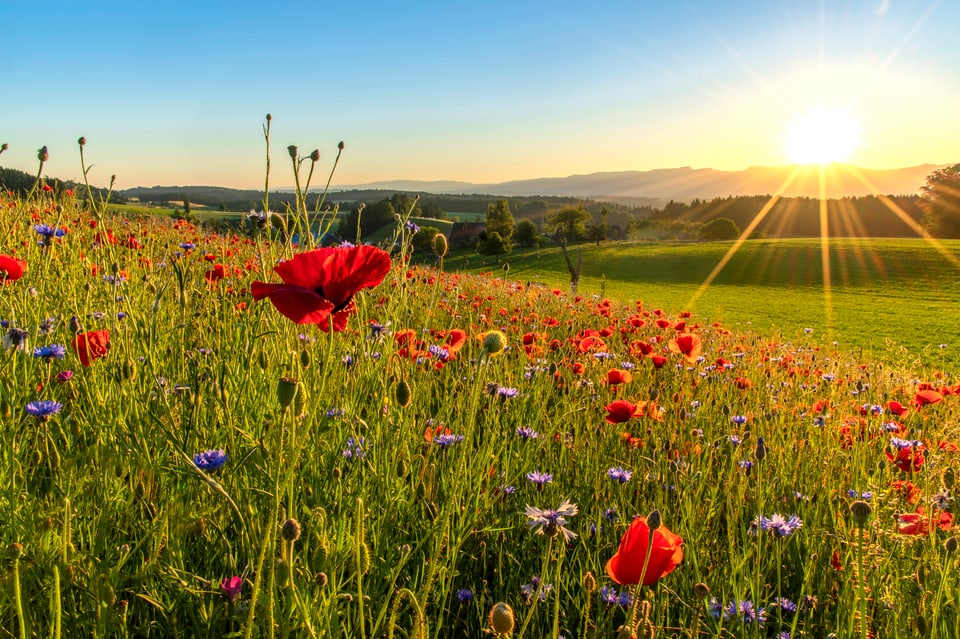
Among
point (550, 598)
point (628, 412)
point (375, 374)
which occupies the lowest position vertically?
point (550, 598)

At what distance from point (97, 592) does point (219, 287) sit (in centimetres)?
258

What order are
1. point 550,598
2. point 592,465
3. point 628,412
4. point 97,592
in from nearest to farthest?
point 97,592, point 550,598, point 628,412, point 592,465

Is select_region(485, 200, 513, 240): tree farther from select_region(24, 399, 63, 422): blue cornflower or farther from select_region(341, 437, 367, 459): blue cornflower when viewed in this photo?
select_region(24, 399, 63, 422): blue cornflower

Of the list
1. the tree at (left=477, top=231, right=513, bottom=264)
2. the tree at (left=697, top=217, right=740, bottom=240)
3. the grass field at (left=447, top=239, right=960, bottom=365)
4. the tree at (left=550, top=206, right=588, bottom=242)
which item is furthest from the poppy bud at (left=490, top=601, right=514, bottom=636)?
the tree at (left=697, top=217, right=740, bottom=240)

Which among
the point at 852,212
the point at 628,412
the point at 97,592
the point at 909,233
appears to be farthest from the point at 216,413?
the point at 852,212

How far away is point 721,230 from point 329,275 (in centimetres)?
7349

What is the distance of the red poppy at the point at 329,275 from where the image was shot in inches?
35.5

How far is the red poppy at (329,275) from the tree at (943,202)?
59.2m

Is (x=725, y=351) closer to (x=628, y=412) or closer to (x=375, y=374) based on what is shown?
(x=628, y=412)

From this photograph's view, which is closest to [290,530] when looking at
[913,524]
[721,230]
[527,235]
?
[913,524]

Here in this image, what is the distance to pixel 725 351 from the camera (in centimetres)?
487

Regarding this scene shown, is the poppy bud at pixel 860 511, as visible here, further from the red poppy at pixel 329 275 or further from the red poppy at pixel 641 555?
the red poppy at pixel 329 275

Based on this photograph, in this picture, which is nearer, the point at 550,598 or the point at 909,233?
the point at 550,598

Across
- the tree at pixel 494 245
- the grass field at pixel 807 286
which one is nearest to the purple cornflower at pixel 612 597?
the grass field at pixel 807 286
